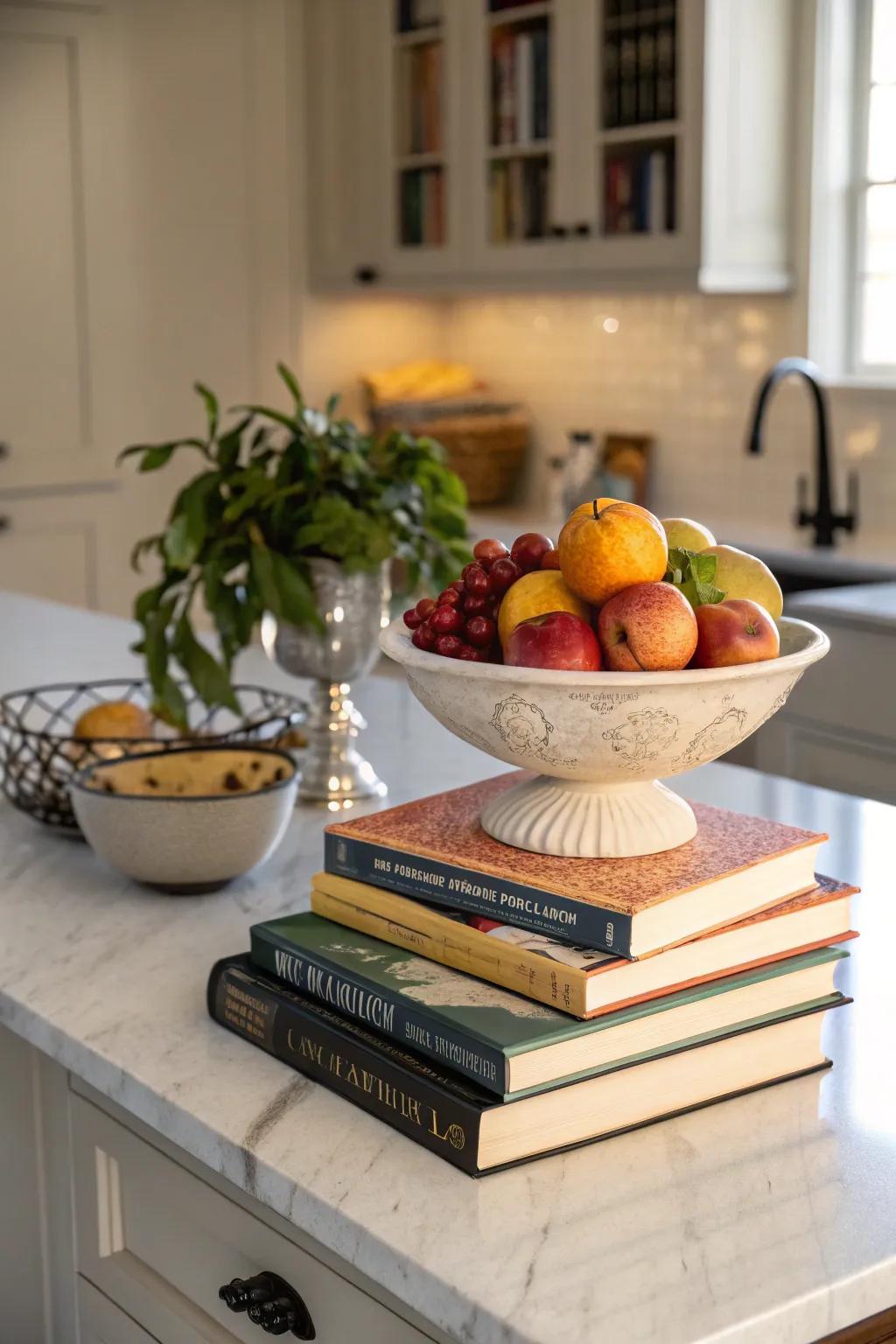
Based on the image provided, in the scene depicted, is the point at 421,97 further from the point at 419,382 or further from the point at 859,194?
the point at 859,194

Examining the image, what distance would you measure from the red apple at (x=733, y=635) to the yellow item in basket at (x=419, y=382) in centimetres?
394

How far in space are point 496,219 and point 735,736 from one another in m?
3.63

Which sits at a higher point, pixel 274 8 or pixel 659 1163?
pixel 274 8

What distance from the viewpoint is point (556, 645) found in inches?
37.1

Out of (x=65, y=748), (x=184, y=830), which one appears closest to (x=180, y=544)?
(x=65, y=748)

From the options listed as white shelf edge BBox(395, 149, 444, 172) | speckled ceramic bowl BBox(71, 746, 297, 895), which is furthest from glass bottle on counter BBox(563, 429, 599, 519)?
speckled ceramic bowl BBox(71, 746, 297, 895)

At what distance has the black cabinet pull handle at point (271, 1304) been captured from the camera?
0.92 metres

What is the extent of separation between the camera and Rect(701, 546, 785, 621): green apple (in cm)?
104

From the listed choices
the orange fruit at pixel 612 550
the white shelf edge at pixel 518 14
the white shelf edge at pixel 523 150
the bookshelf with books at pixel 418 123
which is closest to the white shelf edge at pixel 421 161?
the bookshelf with books at pixel 418 123

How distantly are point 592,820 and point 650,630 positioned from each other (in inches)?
5.6

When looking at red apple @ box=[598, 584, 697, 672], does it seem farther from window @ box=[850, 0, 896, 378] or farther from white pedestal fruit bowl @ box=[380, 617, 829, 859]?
window @ box=[850, 0, 896, 378]

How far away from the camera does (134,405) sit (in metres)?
4.85

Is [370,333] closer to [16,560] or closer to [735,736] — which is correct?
[16,560]

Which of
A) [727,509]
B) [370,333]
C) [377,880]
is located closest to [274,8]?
Answer: [370,333]
